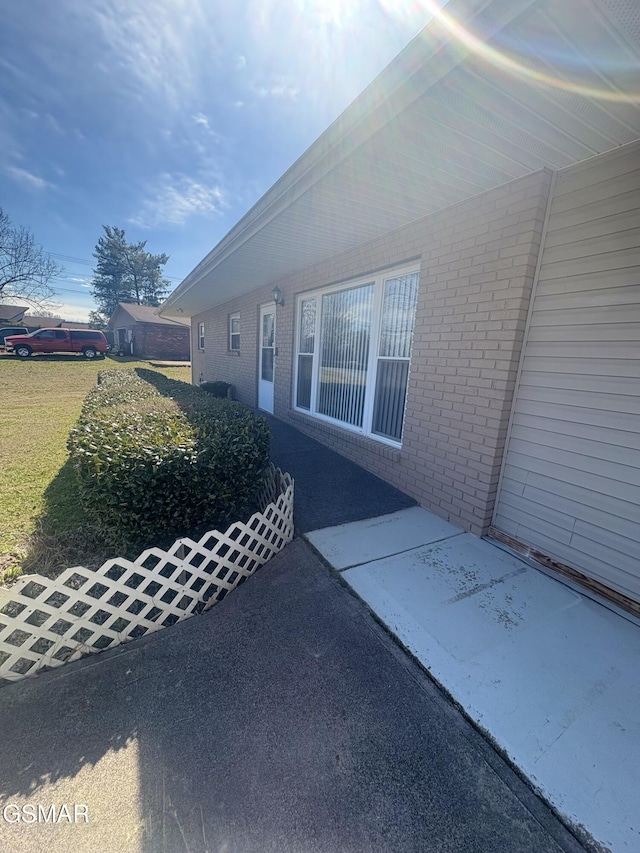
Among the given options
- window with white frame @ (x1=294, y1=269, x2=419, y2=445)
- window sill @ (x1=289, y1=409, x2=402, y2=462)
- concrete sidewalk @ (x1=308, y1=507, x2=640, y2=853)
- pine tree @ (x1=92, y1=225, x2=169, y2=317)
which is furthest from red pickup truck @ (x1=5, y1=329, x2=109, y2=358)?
concrete sidewalk @ (x1=308, y1=507, x2=640, y2=853)

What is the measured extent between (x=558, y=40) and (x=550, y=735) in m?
3.12

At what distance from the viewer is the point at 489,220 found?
3012mm

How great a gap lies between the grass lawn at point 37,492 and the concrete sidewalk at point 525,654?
227 centimetres

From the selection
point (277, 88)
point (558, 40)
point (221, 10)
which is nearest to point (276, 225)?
point (277, 88)

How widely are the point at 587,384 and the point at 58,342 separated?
2698cm

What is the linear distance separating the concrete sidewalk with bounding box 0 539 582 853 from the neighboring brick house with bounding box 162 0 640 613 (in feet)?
5.95

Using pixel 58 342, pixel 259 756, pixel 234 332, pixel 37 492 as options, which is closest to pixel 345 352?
pixel 37 492

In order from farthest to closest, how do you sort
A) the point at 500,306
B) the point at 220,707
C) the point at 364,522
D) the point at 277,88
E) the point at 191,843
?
the point at 277,88 < the point at 364,522 < the point at 500,306 < the point at 220,707 < the point at 191,843

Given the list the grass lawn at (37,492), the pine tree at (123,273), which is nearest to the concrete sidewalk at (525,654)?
the grass lawn at (37,492)

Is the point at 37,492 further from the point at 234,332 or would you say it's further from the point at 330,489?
the point at 234,332

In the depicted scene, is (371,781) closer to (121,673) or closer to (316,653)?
(316,653)

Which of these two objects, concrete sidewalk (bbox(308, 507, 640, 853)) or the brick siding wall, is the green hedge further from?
the brick siding wall

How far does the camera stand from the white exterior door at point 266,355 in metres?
7.70

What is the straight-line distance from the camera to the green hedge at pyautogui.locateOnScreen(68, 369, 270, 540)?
248 centimetres
